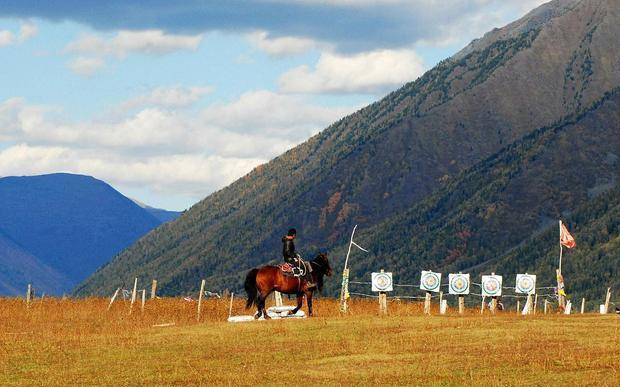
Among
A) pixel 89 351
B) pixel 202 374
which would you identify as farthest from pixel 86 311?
pixel 202 374

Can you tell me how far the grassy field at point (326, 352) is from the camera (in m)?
33.5

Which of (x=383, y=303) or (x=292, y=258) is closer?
(x=292, y=258)

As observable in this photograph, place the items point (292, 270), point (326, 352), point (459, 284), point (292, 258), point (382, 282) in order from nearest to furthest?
point (326, 352), point (292, 270), point (292, 258), point (382, 282), point (459, 284)

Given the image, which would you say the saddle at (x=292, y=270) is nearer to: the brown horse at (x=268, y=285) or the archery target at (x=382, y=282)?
the brown horse at (x=268, y=285)

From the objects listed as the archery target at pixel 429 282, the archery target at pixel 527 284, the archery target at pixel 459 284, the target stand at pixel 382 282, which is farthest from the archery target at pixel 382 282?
the archery target at pixel 527 284

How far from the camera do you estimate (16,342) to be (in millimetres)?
43625

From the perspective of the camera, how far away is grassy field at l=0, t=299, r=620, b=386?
3353 centimetres

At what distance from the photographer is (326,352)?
38.8m

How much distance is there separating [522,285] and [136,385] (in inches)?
1230

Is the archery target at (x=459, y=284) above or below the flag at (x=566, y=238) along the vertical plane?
below

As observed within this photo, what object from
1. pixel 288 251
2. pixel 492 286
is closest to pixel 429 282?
pixel 492 286

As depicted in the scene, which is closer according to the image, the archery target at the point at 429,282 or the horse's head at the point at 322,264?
the horse's head at the point at 322,264

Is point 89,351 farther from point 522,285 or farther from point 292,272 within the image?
point 522,285

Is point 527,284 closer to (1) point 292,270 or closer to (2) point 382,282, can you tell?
(2) point 382,282
